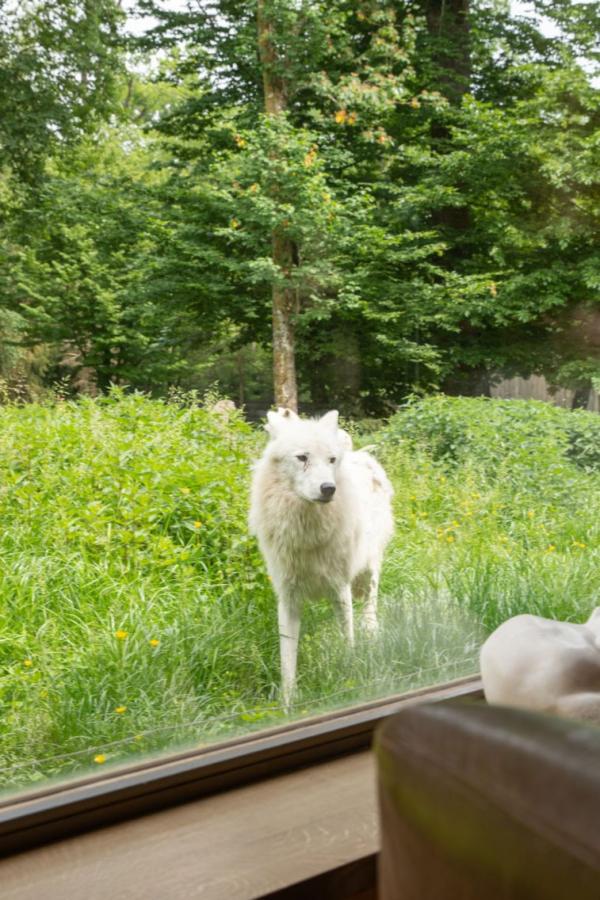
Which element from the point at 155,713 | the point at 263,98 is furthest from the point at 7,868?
the point at 263,98

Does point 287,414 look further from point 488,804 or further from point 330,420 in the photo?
point 488,804

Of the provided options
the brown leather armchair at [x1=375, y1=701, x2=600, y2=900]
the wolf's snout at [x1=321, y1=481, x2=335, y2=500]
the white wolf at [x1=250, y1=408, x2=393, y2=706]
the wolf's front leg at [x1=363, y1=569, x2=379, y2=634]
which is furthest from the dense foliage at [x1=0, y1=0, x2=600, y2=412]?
the brown leather armchair at [x1=375, y1=701, x2=600, y2=900]

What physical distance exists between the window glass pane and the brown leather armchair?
3.59 ft

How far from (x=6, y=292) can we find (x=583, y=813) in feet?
4.37

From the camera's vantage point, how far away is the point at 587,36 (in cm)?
256

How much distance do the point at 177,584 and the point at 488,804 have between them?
139 cm

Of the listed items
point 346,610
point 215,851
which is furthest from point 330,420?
point 215,851

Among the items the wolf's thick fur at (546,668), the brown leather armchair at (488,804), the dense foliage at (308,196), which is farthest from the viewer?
the dense foliage at (308,196)

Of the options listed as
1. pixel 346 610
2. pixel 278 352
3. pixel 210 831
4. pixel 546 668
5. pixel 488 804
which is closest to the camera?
pixel 488 804

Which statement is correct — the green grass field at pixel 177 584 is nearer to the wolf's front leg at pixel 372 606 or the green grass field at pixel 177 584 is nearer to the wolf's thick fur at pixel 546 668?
the wolf's front leg at pixel 372 606

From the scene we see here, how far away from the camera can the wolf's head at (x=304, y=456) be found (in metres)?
1.84

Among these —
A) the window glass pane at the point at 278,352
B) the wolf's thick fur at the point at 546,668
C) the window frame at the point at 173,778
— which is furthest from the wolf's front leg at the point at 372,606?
the wolf's thick fur at the point at 546,668

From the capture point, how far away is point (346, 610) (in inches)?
79.6

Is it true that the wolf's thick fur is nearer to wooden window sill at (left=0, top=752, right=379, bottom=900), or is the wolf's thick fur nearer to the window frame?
wooden window sill at (left=0, top=752, right=379, bottom=900)
